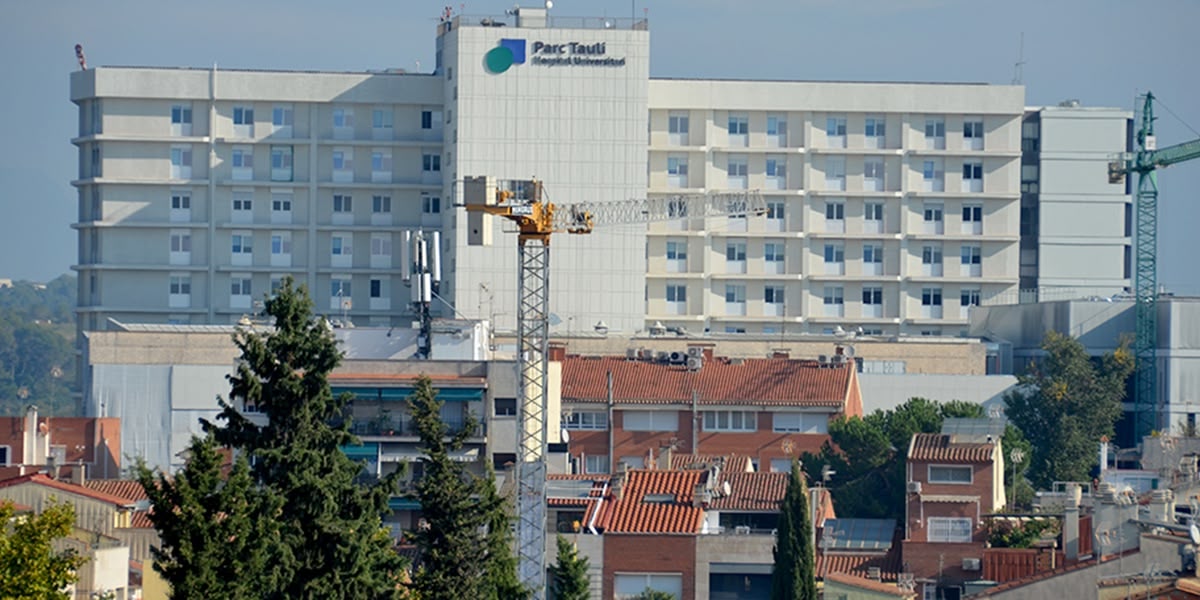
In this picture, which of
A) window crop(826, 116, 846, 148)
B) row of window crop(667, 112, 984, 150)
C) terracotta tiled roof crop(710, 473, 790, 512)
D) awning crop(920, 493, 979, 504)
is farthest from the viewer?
window crop(826, 116, 846, 148)

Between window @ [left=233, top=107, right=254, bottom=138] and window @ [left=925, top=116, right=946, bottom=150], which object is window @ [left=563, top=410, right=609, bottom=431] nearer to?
window @ [left=233, top=107, right=254, bottom=138]

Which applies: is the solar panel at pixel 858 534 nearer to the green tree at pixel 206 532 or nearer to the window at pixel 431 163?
the green tree at pixel 206 532

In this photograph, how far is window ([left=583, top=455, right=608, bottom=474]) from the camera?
4311 inches

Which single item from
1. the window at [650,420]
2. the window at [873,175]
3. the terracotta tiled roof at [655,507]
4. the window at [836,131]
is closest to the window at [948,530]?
the terracotta tiled roof at [655,507]

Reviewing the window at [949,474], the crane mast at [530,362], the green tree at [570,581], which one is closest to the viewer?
the green tree at [570,581]

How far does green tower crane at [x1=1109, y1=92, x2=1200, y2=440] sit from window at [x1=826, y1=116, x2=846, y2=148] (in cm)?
1572

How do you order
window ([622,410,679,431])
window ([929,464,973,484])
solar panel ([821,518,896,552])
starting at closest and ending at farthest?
1. solar panel ([821,518,896,552])
2. window ([929,464,973,484])
3. window ([622,410,679,431])

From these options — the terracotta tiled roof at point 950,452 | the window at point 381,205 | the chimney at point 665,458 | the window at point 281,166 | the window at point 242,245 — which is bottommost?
the chimney at point 665,458

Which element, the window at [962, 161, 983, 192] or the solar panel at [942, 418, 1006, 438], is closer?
the solar panel at [942, 418, 1006, 438]

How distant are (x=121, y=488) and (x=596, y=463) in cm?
2997

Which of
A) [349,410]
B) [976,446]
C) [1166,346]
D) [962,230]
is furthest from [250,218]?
[976,446]

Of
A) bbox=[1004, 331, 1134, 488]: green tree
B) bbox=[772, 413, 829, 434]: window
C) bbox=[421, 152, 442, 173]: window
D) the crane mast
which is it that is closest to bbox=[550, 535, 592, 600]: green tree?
the crane mast

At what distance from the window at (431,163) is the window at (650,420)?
41.9 m

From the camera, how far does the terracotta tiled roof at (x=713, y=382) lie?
Result: 112 meters
